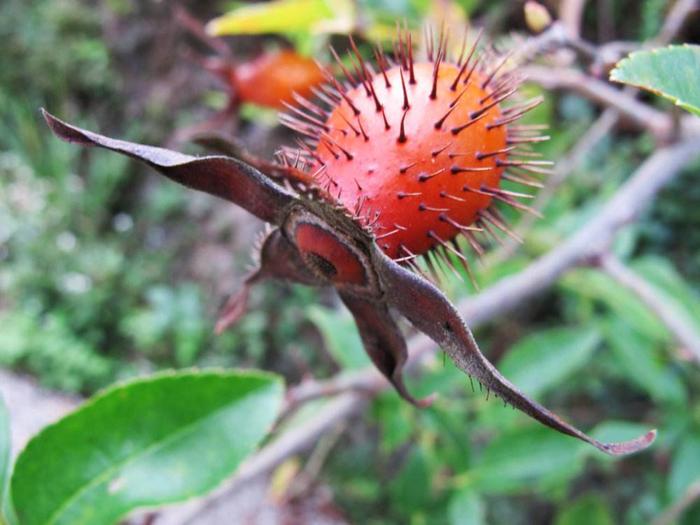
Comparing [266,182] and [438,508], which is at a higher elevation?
[266,182]

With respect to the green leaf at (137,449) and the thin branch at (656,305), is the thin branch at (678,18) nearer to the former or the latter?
the thin branch at (656,305)

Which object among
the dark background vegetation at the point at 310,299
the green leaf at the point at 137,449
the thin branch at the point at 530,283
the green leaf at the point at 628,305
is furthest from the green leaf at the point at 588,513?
the green leaf at the point at 137,449

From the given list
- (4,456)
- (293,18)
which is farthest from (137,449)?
(293,18)

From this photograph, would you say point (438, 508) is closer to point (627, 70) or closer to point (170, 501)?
point (170, 501)

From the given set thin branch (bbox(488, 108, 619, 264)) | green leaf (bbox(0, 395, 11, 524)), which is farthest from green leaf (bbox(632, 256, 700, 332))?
green leaf (bbox(0, 395, 11, 524))

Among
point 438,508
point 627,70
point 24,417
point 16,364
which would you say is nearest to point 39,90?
point 16,364
